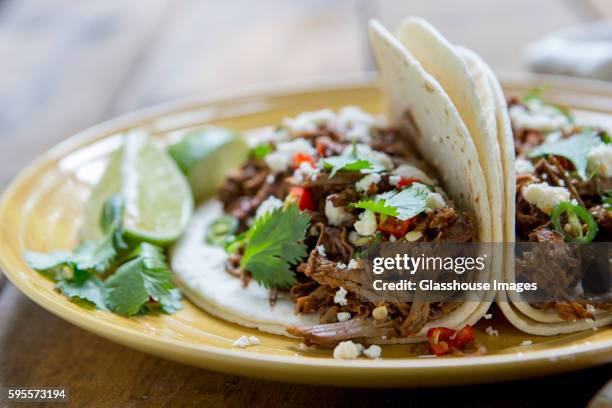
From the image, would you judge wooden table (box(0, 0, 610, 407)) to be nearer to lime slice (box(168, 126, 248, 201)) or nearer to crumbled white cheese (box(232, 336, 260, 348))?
crumbled white cheese (box(232, 336, 260, 348))

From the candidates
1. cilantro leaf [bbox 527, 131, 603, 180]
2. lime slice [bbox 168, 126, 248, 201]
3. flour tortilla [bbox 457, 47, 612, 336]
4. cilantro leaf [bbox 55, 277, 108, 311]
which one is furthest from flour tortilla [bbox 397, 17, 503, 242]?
cilantro leaf [bbox 55, 277, 108, 311]

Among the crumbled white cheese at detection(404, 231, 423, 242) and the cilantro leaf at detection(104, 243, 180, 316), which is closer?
the crumbled white cheese at detection(404, 231, 423, 242)

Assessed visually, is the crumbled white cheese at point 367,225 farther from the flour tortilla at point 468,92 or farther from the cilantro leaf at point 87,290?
the cilantro leaf at point 87,290

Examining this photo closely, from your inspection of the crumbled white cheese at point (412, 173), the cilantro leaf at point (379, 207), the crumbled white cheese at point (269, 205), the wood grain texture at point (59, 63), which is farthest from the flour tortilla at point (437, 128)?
the wood grain texture at point (59, 63)

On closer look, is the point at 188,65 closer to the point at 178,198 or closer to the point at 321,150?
the point at 178,198

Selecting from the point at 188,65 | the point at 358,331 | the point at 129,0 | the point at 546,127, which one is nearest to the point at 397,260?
the point at 358,331

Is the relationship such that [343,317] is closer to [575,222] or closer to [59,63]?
[575,222]

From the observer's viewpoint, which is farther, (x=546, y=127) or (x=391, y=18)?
(x=391, y=18)
